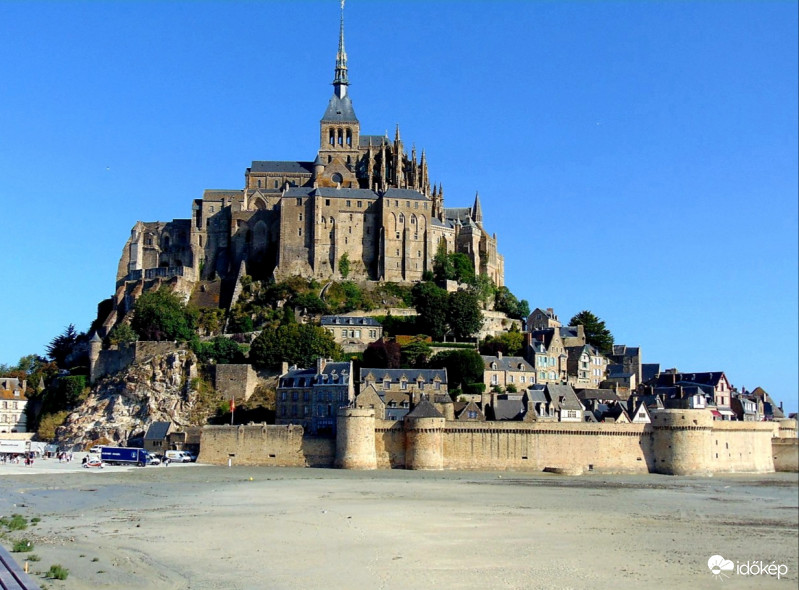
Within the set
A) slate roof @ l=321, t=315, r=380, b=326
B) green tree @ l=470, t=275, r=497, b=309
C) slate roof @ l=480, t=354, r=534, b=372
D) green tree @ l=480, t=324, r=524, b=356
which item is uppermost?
green tree @ l=470, t=275, r=497, b=309

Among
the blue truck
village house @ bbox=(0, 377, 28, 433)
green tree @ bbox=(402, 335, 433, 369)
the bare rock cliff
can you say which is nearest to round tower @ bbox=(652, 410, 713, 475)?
green tree @ bbox=(402, 335, 433, 369)

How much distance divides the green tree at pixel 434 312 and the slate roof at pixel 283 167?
2213cm

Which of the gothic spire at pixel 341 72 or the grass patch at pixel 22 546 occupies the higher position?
the gothic spire at pixel 341 72

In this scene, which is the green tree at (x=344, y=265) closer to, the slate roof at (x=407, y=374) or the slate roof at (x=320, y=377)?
the slate roof at (x=407, y=374)

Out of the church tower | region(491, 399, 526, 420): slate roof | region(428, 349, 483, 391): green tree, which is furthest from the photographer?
the church tower

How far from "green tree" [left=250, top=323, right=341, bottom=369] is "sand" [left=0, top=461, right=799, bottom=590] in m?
17.3

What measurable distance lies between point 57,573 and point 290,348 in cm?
4145

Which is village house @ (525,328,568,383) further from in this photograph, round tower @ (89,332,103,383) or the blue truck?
round tower @ (89,332,103,383)

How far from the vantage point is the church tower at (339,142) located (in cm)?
8662

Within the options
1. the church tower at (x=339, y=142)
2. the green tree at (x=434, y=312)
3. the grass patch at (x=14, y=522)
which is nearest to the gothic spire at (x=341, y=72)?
the church tower at (x=339, y=142)

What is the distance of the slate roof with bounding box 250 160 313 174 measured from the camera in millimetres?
89331

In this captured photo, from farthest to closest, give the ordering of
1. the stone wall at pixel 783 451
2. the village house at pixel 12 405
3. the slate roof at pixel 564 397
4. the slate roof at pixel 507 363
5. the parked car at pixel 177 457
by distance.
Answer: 1. the village house at pixel 12 405
2. the slate roof at pixel 507 363
3. the slate roof at pixel 564 397
4. the parked car at pixel 177 457
5. the stone wall at pixel 783 451

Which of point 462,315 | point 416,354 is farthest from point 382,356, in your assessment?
point 462,315

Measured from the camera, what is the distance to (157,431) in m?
60.2
